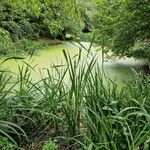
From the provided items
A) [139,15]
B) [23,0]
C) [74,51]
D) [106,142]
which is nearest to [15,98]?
[106,142]

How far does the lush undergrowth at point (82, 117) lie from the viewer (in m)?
2.61

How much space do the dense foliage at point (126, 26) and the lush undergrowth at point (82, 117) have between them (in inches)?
212

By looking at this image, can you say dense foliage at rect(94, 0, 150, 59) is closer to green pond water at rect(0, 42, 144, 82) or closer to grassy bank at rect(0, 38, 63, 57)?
green pond water at rect(0, 42, 144, 82)

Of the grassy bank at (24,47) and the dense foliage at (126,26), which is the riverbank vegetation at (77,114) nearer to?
the dense foliage at (126,26)

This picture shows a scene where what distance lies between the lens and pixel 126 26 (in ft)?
29.9

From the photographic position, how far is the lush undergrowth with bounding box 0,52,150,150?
2.61 metres

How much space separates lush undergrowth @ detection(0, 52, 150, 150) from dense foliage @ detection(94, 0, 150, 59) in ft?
17.7

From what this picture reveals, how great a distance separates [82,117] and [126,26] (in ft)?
20.1

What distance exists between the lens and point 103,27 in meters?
10.2

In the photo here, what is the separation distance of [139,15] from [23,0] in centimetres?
448

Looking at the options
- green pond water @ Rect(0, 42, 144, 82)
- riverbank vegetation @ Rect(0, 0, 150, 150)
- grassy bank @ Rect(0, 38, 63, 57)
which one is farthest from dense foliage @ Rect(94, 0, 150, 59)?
riverbank vegetation @ Rect(0, 0, 150, 150)

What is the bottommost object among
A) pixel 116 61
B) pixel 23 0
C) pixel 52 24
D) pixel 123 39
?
pixel 116 61

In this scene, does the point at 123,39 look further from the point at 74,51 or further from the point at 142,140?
the point at 142,140

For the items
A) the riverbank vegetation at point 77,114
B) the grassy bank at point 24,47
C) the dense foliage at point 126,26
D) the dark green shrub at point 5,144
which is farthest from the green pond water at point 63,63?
the dark green shrub at point 5,144
